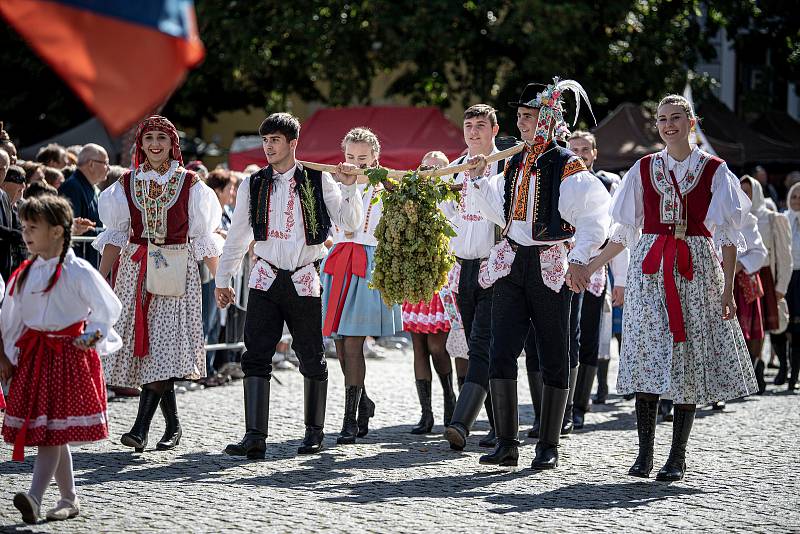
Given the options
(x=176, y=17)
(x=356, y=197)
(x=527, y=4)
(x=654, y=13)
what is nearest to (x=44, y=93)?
(x=527, y=4)

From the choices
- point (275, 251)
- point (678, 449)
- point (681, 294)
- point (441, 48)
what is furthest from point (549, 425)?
point (441, 48)

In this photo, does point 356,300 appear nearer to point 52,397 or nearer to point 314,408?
point 314,408

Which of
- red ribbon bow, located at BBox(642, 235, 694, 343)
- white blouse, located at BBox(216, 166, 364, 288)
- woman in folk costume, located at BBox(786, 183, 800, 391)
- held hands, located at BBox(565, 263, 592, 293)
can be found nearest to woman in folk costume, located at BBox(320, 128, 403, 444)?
white blouse, located at BBox(216, 166, 364, 288)

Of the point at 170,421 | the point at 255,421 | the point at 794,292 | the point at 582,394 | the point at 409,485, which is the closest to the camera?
the point at 409,485

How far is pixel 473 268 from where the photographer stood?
855 cm

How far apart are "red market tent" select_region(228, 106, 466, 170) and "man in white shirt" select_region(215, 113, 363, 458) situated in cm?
1203

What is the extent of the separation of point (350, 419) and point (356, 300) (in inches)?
36.7

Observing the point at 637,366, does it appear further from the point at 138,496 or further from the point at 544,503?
the point at 138,496

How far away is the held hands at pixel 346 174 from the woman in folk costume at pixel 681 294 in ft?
5.71

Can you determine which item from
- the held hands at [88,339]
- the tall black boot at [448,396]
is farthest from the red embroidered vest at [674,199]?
the held hands at [88,339]

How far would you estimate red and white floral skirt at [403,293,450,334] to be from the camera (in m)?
9.53

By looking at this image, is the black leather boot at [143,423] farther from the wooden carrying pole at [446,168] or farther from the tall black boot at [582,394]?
the tall black boot at [582,394]

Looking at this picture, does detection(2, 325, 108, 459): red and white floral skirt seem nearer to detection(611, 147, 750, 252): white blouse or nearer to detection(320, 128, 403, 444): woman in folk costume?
detection(320, 128, 403, 444): woman in folk costume

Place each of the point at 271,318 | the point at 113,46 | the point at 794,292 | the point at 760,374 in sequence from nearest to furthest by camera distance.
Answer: the point at 113,46 < the point at 271,318 < the point at 760,374 < the point at 794,292
